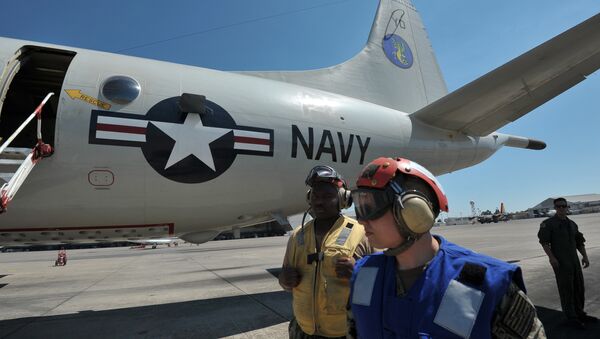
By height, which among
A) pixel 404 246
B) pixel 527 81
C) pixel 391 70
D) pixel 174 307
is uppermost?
pixel 391 70

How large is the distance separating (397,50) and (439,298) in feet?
29.7

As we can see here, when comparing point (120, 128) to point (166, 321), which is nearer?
point (120, 128)

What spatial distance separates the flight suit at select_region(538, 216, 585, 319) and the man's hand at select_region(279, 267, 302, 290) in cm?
432

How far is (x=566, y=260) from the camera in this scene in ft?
16.5

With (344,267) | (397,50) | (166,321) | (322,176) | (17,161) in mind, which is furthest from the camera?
(397,50)

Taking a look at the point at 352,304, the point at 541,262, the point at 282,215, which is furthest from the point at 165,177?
the point at 541,262

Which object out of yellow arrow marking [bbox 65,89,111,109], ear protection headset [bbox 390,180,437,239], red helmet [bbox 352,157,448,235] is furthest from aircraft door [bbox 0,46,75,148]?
ear protection headset [bbox 390,180,437,239]

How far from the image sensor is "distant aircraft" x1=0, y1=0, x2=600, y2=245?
14.6ft

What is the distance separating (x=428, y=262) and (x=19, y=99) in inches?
303

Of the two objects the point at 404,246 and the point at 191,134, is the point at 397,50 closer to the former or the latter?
the point at 191,134

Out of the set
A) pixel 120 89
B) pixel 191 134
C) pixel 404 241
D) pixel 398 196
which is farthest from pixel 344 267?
pixel 120 89

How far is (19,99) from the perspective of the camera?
650 centimetres

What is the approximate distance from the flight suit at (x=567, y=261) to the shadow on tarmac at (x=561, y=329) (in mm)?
186

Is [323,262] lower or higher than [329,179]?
lower
